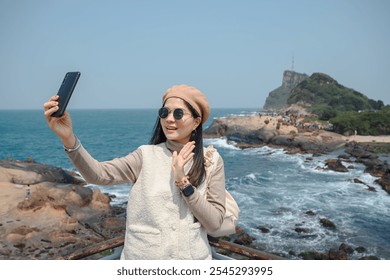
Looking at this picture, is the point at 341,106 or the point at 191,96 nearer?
the point at 191,96

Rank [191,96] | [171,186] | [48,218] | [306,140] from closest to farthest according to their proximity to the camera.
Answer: [171,186] → [191,96] → [48,218] → [306,140]

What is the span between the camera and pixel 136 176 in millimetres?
1857

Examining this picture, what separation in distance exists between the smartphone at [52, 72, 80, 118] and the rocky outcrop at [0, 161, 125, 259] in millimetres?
10153

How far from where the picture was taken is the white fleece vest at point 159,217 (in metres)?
1.76

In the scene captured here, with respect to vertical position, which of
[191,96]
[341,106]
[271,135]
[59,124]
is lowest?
[271,135]

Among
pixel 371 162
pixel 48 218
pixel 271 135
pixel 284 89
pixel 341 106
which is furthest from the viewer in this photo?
pixel 284 89

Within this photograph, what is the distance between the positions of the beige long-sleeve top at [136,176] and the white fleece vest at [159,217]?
6 cm

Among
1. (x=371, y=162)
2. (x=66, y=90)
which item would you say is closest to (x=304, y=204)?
(x=371, y=162)

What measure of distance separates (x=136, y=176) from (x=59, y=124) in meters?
0.52

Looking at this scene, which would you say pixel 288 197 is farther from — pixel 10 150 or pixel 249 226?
pixel 10 150

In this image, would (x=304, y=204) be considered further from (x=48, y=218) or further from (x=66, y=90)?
(x=66, y=90)

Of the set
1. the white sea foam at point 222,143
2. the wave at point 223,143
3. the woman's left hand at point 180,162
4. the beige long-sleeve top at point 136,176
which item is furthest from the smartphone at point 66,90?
the white sea foam at point 222,143

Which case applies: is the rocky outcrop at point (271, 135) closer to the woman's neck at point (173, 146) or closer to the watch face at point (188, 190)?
the woman's neck at point (173, 146)
